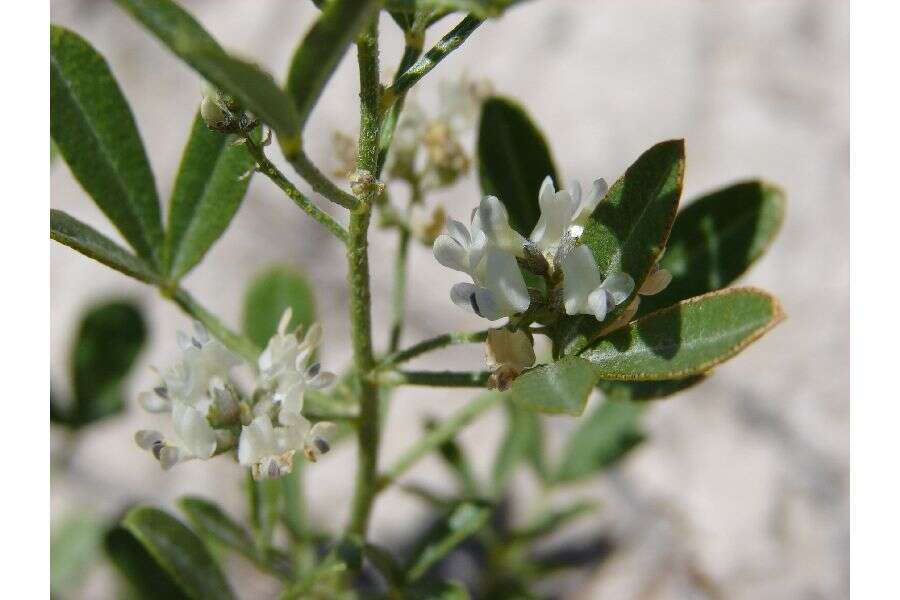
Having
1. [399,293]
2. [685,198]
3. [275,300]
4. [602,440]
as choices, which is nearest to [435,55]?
[399,293]

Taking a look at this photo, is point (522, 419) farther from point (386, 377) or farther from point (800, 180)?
point (800, 180)

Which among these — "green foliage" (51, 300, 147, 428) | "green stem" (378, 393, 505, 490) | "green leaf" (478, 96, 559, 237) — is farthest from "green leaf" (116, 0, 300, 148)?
"green foliage" (51, 300, 147, 428)

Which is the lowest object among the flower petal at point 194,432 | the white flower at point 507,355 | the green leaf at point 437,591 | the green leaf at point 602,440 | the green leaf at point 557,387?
the green leaf at point 602,440

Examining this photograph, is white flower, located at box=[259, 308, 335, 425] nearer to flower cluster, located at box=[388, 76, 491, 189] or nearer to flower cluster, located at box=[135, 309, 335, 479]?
flower cluster, located at box=[135, 309, 335, 479]

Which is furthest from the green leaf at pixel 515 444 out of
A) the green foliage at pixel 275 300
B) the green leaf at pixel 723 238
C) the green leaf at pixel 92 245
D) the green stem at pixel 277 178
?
the green stem at pixel 277 178

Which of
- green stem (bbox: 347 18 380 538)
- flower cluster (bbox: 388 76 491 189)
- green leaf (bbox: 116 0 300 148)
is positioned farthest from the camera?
flower cluster (bbox: 388 76 491 189)

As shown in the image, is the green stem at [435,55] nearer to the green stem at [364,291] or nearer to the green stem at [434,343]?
the green stem at [364,291]

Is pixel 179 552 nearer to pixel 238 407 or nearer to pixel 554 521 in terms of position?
pixel 238 407
